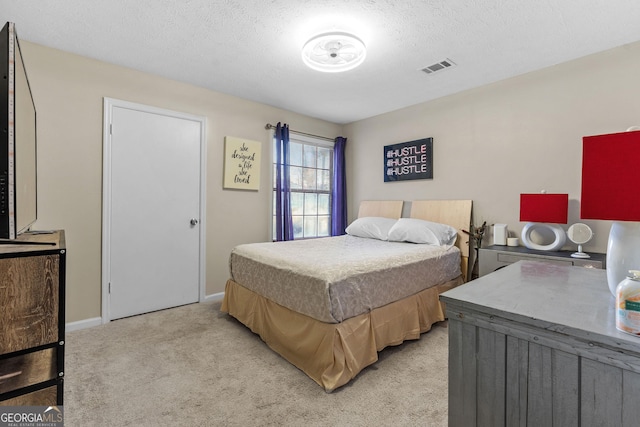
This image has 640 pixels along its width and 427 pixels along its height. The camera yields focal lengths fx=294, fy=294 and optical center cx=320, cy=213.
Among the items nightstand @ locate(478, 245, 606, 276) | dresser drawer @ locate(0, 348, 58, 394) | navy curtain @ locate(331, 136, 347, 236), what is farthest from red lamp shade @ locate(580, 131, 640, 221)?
navy curtain @ locate(331, 136, 347, 236)

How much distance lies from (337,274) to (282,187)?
2.25 m

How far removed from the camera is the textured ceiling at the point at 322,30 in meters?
1.97

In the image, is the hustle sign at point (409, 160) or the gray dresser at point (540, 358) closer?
the gray dresser at point (540, 358)

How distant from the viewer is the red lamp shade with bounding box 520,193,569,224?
255 centimetres

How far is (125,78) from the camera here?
2.87 meters

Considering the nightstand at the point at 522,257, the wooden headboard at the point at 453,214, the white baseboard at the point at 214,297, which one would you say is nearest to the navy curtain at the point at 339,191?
the wooden headboard at the point at 453,214

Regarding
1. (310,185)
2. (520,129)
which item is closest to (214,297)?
(310,185)

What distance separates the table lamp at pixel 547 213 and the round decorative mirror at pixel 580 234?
85 millimetres

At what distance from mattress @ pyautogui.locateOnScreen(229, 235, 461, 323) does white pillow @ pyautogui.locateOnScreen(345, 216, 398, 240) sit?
0.61m

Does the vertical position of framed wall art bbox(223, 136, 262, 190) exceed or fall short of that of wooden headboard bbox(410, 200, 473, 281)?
it exceeds it

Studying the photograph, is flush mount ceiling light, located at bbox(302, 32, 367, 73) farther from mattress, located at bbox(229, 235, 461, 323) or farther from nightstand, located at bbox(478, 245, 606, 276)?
nightstand, located at bbox(478, 245, 606, 276)

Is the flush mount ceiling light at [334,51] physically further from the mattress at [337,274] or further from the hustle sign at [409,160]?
the hustle sign at [409,160]

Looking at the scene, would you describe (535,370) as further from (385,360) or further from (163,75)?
(163,75)

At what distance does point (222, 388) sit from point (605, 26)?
3.66 meters
